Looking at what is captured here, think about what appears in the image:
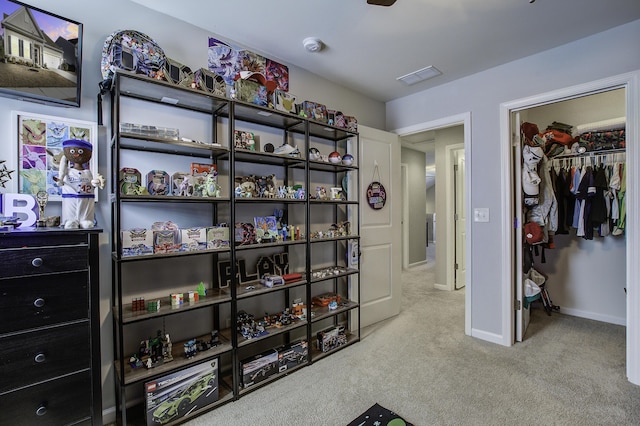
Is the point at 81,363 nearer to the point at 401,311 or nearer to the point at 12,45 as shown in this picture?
the point at 12,45

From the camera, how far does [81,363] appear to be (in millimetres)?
1406

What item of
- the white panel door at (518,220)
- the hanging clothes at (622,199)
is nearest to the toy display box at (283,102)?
the white panel door at (518,220)

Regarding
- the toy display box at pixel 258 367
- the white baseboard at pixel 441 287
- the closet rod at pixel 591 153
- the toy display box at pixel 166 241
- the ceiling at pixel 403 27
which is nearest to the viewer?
the toy display box at pixel 166 241

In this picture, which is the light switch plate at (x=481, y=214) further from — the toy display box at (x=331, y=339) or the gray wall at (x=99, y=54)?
the gray wall at (x=99, y=54)

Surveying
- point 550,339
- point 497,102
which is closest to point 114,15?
point 497,102

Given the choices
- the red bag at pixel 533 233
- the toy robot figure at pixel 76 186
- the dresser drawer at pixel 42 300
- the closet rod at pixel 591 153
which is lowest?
the dresser drawer at pixel 42 300

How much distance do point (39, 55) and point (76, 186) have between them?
744mm

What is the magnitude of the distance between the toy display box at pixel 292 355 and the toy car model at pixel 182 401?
1.74 ft

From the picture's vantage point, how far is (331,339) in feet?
8.47

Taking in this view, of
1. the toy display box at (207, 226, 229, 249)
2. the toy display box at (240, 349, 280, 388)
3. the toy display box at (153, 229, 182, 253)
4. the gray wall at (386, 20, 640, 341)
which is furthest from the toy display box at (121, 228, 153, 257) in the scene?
the gray wall at (386, 20, 640, 341)

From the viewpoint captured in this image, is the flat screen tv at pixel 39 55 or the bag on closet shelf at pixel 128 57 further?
the bag on closet shelf at pixel 128 57

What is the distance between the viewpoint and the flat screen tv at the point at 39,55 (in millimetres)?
1465

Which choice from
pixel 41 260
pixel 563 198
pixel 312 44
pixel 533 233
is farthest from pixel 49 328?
pixel 563 198

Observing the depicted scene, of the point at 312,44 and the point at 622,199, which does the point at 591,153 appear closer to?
the point at 622,199
